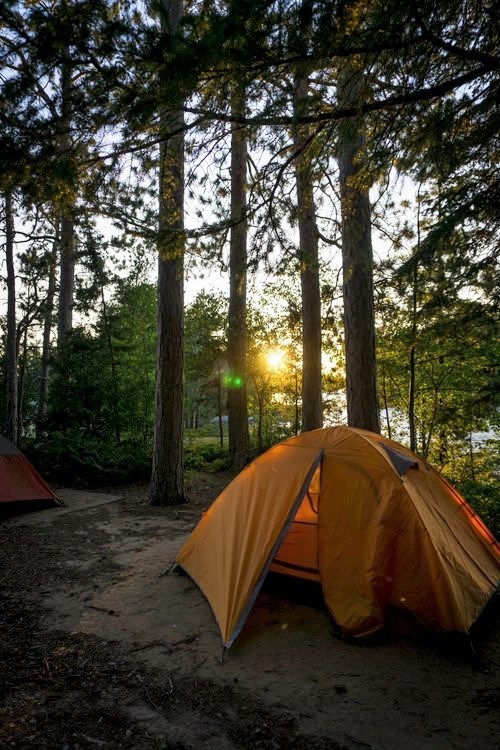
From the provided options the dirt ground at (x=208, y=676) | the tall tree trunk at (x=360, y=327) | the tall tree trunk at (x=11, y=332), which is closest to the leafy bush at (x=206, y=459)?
the tall tree trunk at (x=11, y=332)

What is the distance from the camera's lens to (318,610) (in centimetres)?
396

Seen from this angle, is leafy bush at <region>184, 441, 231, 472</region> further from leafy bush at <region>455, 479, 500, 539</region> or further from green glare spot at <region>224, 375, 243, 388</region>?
leafy bush at <region>455, 479, 500, 539</region>

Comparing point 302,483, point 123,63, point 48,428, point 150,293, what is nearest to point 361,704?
point 302,483

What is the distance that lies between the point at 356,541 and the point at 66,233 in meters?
11.3

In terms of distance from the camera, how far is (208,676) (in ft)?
9.64

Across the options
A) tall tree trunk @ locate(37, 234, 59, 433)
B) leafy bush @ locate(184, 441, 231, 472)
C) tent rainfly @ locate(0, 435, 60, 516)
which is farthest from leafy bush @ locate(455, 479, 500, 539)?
tall tree trunk @ locate(37, 234, 59, 433)

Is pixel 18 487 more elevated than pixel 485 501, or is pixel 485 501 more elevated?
pixel 18 487

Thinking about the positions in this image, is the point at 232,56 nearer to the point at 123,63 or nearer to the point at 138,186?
the point at 123,63

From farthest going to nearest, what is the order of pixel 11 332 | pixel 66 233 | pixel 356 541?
pixel 66 233, pixel 11 332, pixel 356 541

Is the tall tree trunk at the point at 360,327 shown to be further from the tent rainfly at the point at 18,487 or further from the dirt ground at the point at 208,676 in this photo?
the tent rainfly at the point at 18,487

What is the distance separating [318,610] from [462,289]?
3724 millimetres

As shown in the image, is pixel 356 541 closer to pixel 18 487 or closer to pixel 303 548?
pixel 303 548

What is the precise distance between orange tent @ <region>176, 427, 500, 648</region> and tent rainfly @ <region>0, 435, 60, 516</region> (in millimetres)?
4266

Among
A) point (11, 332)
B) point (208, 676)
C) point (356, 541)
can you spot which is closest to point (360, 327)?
point (356, 541)
